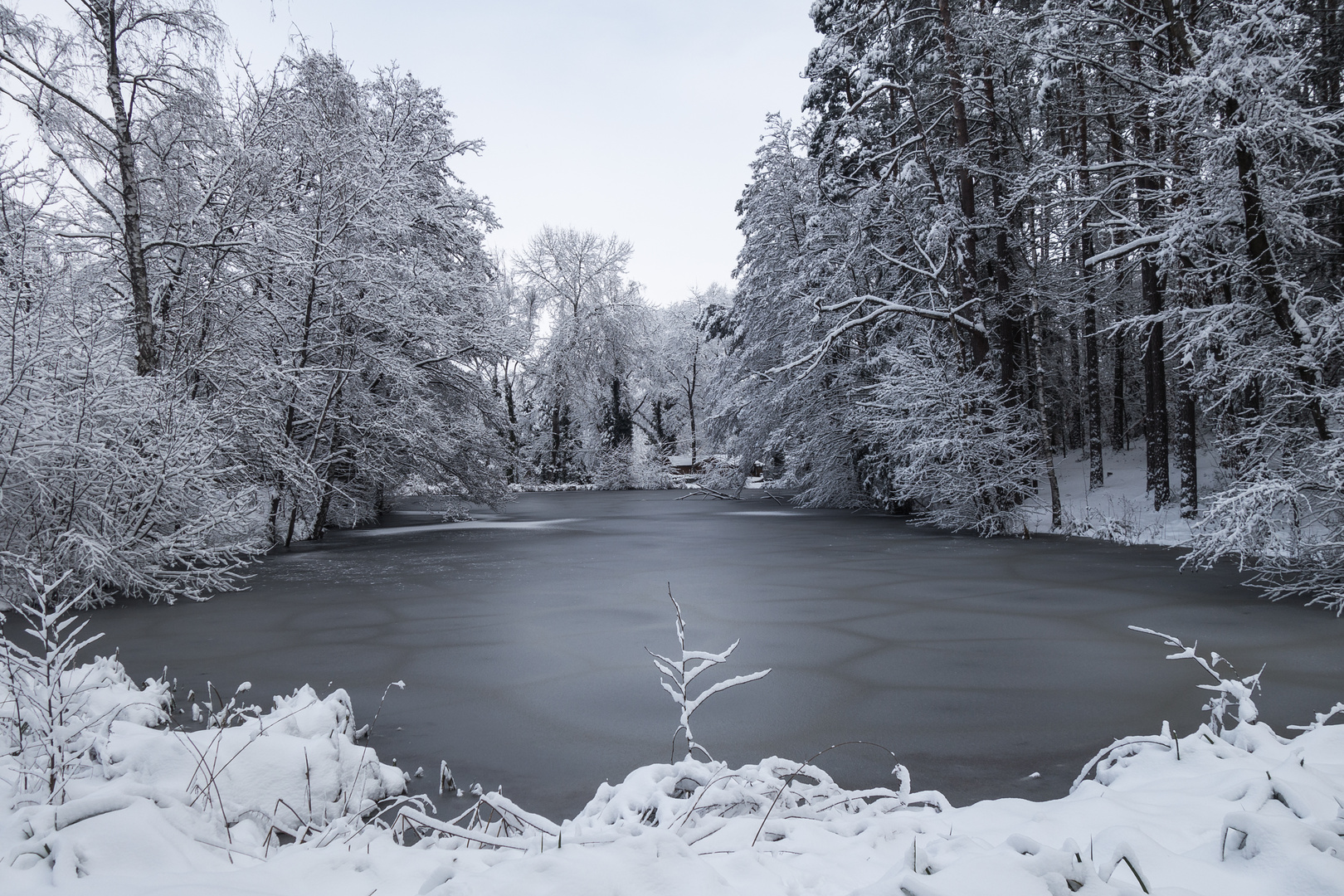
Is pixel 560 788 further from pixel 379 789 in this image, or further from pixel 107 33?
pixel 107 33

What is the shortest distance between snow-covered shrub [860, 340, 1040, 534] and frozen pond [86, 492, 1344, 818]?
2231 millimetres

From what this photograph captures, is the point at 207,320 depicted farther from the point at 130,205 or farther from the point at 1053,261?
the point at 1053,261

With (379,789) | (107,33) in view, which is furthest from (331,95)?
(379,789)

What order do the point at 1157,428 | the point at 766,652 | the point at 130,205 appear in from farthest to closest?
the point at 1157,428 < the point at 130,205 < the point at 766,652

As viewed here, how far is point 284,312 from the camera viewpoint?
1486 cm

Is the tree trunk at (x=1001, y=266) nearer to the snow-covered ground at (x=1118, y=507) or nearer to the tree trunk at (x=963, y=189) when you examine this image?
the tree trunk at (x=963, y=189)

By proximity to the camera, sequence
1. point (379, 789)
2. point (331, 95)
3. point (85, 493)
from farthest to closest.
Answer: point (331, 95) < point (85, 493) < point (379, 789)

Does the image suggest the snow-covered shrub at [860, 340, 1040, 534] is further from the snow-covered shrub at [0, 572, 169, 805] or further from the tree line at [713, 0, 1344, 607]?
the snow-covered shrub at [0, 572, 169, 805]

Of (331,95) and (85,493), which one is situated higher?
(331,95)

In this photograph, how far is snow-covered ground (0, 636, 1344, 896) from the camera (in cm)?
216

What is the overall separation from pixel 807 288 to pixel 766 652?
16070 mm

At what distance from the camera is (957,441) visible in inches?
581

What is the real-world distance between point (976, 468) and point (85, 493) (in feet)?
46.3

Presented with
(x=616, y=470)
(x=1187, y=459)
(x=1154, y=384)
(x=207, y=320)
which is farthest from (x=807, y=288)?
(x=616, y=470)
